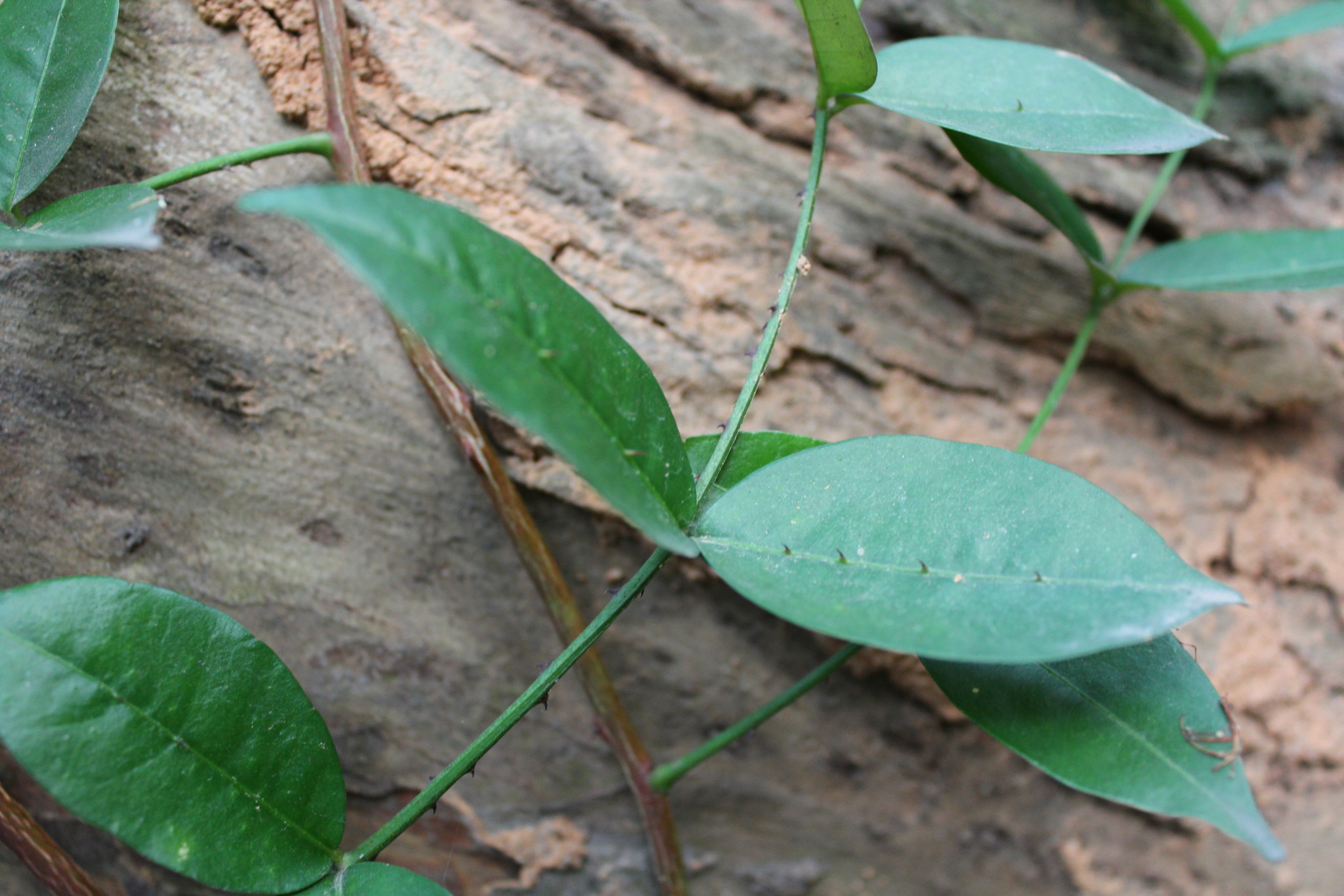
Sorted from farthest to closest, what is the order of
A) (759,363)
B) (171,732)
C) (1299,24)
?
(1299,24) → (759,363) → (171,732)

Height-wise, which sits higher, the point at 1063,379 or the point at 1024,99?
the point at 1024,99

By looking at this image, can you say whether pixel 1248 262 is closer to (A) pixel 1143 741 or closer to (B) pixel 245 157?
(A) pixel 1143 741

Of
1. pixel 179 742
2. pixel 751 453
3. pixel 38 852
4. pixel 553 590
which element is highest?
pixel 751 453

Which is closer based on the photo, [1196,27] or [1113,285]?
[1113,285]

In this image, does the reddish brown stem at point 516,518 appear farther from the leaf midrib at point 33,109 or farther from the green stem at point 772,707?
the leaf midrib at point 33,109

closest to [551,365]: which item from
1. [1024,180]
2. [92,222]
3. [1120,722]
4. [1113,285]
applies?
[92,222]

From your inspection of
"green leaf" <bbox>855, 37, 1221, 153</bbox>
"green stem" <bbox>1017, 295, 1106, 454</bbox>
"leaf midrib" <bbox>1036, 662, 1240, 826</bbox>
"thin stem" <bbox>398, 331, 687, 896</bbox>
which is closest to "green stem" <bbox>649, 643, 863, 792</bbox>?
"thin stem" <bbox>398, 331, 687, 896</bbox>

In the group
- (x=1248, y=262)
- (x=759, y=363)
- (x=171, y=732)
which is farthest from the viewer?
(x=1248, y=262)
